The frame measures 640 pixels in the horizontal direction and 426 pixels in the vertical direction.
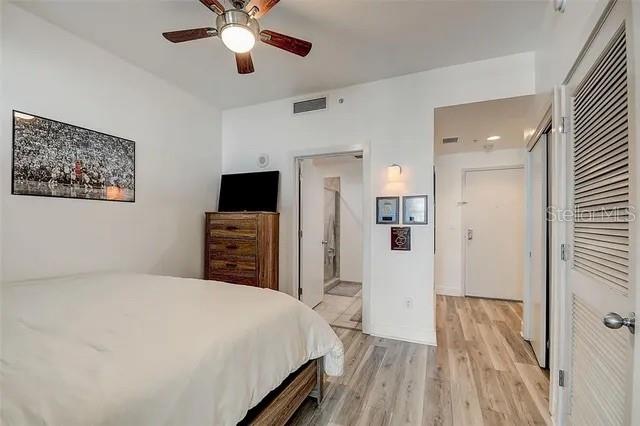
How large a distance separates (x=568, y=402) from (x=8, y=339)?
258 centimetres

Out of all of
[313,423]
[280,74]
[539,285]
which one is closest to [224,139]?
[280,74]

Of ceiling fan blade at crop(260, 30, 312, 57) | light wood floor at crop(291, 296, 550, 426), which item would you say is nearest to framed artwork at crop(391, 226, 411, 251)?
light wood floor at crop(291, 296, 550, 426)

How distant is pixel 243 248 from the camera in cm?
314

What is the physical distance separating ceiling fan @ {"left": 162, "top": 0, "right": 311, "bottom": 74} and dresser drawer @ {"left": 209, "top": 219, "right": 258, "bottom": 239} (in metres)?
1.72

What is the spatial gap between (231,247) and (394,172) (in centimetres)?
197

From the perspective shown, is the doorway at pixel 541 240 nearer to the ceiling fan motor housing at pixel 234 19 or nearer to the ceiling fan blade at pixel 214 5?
the ceiling fan motor housing at pixel 234 19

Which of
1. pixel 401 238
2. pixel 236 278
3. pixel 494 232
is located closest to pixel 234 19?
pixel 401 238

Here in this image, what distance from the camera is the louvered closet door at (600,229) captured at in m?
Answer: 0.95

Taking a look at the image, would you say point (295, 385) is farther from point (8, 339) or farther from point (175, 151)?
point (175, 151)

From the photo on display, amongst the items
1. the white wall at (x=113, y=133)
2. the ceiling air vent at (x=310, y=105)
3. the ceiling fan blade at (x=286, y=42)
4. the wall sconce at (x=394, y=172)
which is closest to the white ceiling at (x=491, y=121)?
the wall sconce at (x=394, y=172)

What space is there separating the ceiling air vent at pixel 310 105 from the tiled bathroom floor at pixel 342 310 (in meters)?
2.54

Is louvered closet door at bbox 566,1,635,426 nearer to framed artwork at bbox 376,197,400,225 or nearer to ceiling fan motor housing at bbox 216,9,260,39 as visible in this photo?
framed artwork at bbox 376,197,400,225

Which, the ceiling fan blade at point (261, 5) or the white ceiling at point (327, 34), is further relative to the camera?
the white ceiling at point (327, 34)

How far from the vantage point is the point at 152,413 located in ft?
2.67
